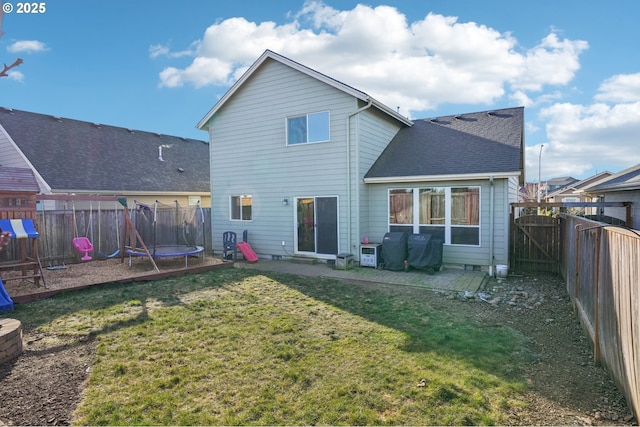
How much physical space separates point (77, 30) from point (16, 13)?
25.3 feet

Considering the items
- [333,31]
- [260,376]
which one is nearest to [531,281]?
[260,376]

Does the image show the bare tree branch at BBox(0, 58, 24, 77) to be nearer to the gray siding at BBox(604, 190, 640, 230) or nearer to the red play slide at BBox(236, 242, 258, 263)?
the red play slide at BBox(236, 242, 258, 263)

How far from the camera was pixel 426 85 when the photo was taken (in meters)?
14.4

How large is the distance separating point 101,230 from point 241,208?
14.6 feet

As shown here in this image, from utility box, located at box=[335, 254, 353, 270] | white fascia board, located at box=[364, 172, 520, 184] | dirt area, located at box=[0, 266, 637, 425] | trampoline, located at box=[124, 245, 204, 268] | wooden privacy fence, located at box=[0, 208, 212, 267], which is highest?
white fascia board, located at box=[364, 172, 520, 184]

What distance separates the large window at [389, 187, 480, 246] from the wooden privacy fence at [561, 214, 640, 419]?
420 cm

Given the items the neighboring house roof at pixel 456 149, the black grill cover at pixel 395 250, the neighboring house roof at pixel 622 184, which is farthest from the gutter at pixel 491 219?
the neighboring house roof at pixel 622 184

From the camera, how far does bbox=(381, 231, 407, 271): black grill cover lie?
956 cm

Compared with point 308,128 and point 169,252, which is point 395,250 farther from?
point 169,252

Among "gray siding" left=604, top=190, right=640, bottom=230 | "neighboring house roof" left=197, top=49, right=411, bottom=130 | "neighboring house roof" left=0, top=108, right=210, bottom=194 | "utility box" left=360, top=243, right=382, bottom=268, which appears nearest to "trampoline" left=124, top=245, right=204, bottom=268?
"neighboring house roof" left=197, top=49, right=411, bottom=130

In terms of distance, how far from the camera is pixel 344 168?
10.3 meters

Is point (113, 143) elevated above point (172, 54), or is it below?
below

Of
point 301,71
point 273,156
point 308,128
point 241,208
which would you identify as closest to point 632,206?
point 308,128

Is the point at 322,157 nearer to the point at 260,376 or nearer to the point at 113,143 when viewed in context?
the point at 260,376
